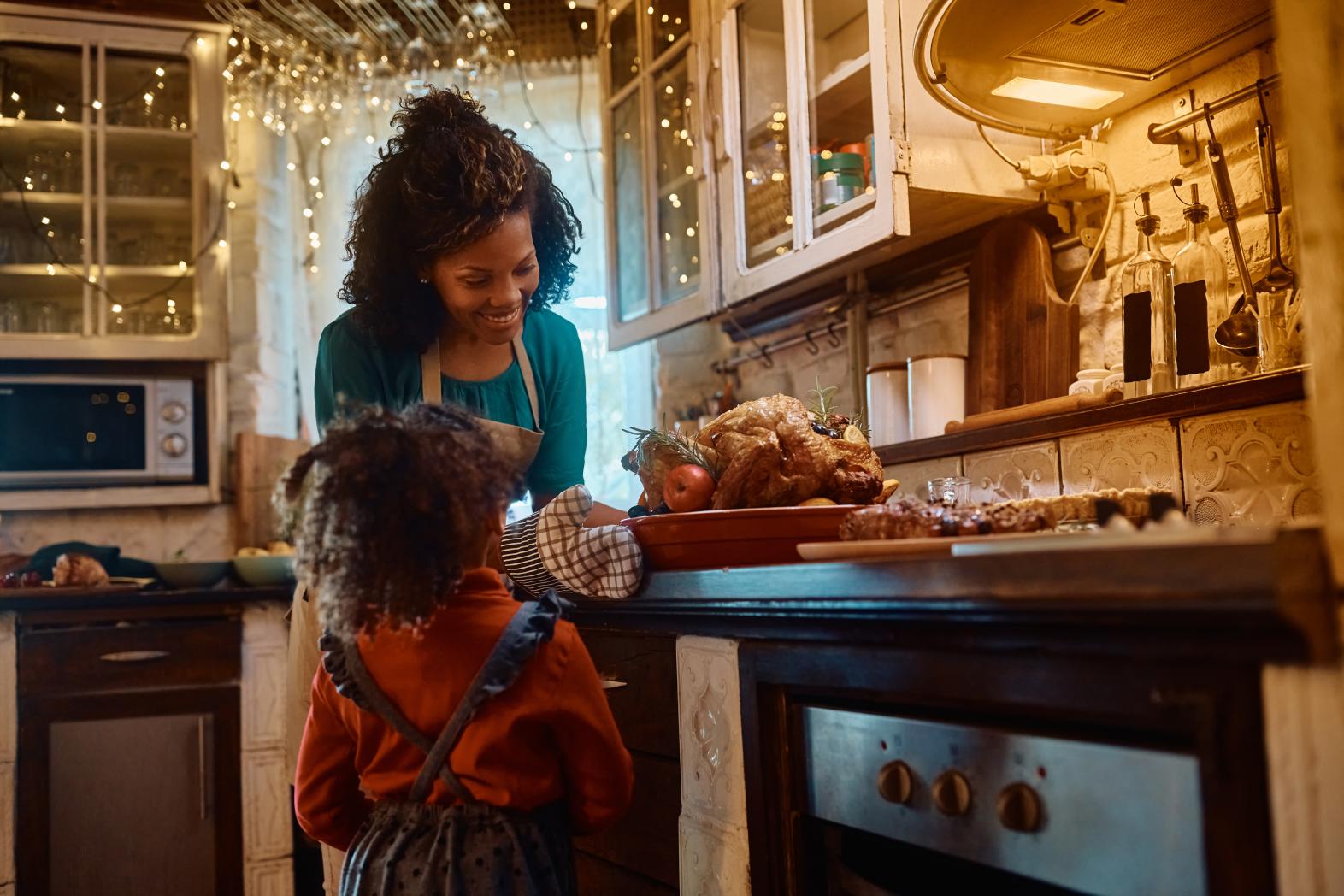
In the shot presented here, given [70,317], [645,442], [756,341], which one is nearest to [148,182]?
[70,317]

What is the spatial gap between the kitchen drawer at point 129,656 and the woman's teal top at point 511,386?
1.53m

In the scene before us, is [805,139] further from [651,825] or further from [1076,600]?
[1076,600]

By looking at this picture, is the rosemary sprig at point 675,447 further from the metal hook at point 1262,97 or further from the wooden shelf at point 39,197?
the wooden shelf at point 39,197

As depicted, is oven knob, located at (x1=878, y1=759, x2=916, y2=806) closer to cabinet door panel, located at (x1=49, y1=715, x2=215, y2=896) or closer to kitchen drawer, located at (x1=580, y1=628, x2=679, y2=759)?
kitchen drawer, located at (x1=580, y1=628, x2=679, y2=759)

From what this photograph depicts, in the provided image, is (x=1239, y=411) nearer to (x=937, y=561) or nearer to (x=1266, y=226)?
(x=1266, y=226)

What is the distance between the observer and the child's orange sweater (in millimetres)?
1177

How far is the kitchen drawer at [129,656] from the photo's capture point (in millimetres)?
2934

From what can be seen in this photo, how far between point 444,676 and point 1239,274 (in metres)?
1.55

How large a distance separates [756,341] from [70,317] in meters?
2.37

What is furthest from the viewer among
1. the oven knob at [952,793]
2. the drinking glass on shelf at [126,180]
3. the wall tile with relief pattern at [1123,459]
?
the drinking glass on shelf at [126,180]

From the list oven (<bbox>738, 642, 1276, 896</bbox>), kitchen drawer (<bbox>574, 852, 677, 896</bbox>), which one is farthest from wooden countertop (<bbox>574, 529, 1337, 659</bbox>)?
kitchen drawer (<bbox>574, 852, 677, 896</bbox>)

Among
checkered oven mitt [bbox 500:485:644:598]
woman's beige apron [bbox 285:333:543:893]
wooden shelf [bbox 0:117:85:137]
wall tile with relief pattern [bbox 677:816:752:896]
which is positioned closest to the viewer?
wall tile with relief pattern [bbox 677:816:752:896]

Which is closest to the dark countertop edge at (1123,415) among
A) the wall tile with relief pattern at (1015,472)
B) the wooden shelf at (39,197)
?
the wall tile with relief pattern at (1015,472)

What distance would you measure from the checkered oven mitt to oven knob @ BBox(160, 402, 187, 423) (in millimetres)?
2741
